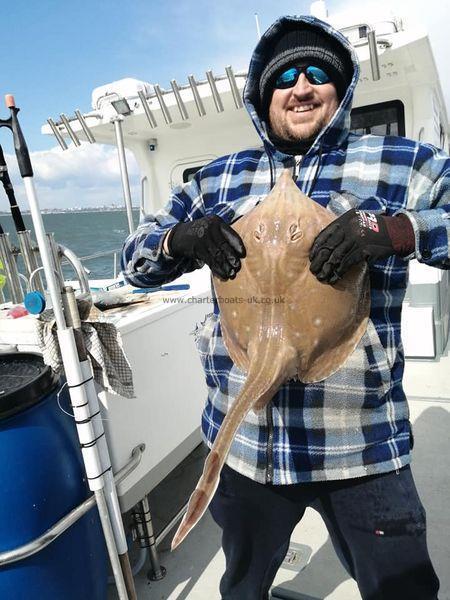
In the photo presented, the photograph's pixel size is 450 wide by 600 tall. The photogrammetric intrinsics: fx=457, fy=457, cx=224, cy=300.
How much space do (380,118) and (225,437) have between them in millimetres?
5718

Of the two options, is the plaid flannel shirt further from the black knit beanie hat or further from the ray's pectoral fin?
the ray's pectoral fin

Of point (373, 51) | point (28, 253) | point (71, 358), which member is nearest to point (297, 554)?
point (71, 358)

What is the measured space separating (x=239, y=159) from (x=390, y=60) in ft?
13.6

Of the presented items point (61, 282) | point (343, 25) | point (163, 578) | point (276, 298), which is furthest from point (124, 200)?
point (276, 298)

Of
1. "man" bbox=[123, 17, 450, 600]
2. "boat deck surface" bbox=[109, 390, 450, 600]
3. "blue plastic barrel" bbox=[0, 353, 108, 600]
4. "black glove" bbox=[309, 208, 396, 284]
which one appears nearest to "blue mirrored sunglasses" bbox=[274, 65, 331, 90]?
"man" bbox=[123, 17, 450, 600]

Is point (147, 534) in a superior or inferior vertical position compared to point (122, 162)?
inferior

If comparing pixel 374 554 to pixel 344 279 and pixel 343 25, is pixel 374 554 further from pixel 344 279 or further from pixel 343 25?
pixel 343 25

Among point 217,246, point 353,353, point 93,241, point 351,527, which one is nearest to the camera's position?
point 217,246

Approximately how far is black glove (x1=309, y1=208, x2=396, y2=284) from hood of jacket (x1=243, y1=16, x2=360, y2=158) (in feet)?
1.38

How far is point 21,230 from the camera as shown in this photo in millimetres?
2561

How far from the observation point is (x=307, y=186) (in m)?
1.63

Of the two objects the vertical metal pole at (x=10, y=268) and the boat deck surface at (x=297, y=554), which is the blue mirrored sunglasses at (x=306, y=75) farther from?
the boat deck surface at (x=297, y=554)

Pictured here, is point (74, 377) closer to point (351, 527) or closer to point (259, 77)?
point (351, 527)

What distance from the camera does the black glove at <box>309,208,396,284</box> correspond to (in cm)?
123
